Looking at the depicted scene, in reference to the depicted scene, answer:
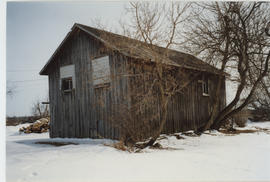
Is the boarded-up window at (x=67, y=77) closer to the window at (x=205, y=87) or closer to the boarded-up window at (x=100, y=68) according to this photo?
the boarded-up window at (x=100, y=68)

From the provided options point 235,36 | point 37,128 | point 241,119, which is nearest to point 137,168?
point 235,36

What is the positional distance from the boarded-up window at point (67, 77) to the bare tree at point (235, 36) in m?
5.39

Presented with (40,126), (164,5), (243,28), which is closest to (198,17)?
(243,28)

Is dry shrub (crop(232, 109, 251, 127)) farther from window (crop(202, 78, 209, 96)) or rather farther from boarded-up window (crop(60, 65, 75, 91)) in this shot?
boarded-up window (crop(60, 65, 75, 91))

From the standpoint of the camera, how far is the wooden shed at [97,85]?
897 centimetres

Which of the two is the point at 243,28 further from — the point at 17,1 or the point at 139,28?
the point at 17,1

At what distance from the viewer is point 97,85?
977 cm

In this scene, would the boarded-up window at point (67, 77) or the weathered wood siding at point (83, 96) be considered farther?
the boarded-up window at point (67, 77)

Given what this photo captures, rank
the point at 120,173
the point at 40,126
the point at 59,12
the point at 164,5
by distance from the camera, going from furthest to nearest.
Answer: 1. the point at 40,126
2. the point at 164,5
3. the point at 59,12
4. the point at 120,173

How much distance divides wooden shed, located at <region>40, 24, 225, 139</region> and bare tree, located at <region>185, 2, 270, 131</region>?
896 millimetres

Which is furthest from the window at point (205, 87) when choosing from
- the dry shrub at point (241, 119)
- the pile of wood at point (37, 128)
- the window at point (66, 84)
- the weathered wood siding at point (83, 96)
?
the pile of wood at point (37, 128)

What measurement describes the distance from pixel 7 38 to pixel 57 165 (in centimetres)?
324
